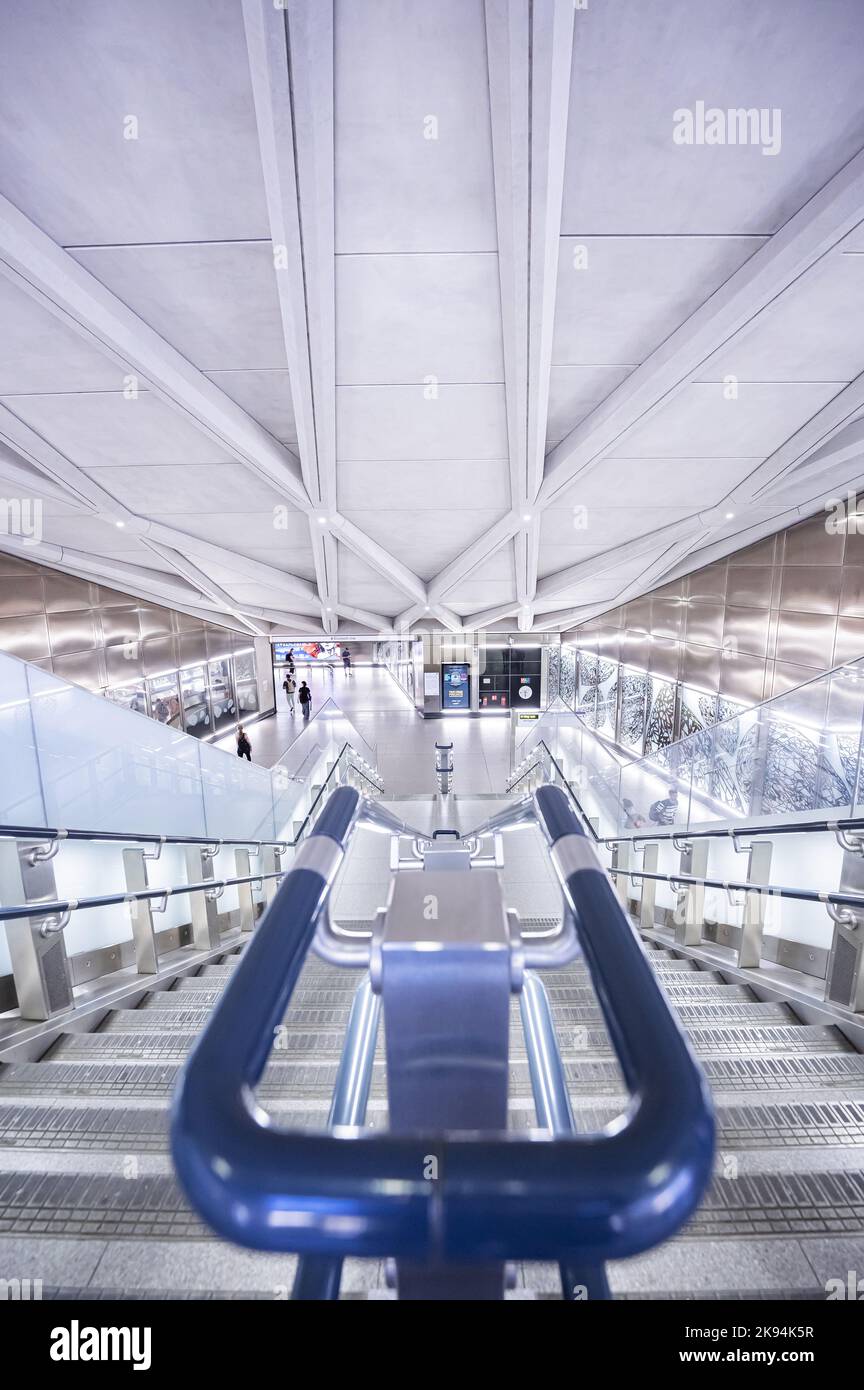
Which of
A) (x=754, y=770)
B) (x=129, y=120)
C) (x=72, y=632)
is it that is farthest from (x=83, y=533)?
(x=754, y=770)

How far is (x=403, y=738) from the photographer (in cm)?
1931

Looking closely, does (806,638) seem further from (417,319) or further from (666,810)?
(417,319)

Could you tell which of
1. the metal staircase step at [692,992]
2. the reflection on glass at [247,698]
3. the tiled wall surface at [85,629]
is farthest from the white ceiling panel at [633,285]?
the reflection on glass at [247,698]

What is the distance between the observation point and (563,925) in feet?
2.84

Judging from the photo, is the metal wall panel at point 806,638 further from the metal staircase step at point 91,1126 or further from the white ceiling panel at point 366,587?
the metal staircase step at point 91,1126

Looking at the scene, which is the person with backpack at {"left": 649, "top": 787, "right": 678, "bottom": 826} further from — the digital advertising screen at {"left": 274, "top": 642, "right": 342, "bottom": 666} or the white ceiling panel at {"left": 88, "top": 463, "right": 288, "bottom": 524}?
the digital advertising screen at {"left": 274, "top": 642, "right": 342, "bottom": 666}

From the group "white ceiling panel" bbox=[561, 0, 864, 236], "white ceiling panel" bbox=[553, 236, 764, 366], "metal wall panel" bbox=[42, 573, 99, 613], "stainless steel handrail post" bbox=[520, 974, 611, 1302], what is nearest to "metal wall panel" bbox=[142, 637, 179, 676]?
"metal wall panel" bbox=[42, 573, 99, 613]

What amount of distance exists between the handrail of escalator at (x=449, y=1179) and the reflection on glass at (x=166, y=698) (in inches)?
640

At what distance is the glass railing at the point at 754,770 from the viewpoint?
4527mm

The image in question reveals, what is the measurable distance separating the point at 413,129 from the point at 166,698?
1483 cm

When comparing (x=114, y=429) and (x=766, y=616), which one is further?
(x=766, y=616)

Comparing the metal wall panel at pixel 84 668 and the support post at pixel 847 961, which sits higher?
the metal wall panel at pixel 84 668

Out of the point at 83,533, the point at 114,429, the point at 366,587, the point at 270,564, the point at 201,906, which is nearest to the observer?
the point at 201,906
